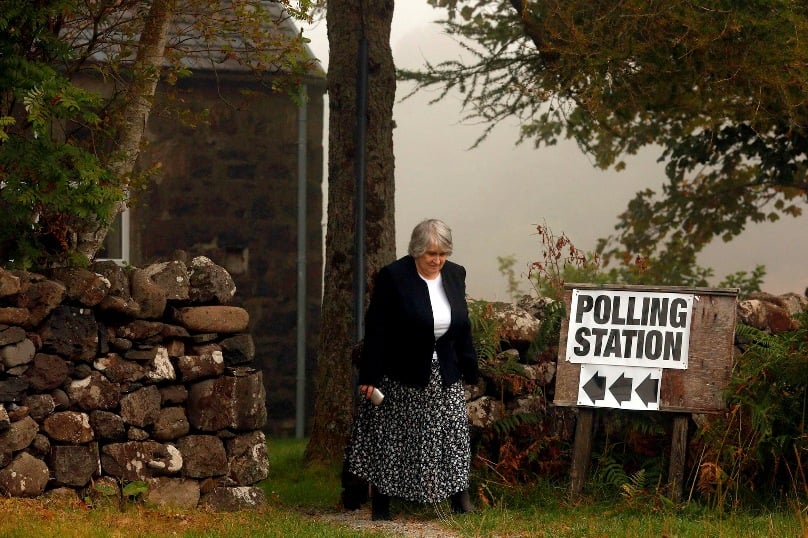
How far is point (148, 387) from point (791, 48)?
6.04 m

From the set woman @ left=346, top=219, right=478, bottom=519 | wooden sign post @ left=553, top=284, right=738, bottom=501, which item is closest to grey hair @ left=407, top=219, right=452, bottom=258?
woman @ left=346, top=219, right=478, bottom=519

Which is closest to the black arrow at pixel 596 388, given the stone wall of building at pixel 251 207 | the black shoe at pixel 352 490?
the black shoe at pixel 352 490

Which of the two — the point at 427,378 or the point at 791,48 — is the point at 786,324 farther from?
the point at 427,378

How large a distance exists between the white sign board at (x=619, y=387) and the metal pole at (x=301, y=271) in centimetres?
850

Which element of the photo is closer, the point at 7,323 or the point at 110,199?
the point at 7,323

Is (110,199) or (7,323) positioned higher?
(110,199)

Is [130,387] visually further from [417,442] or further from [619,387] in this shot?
[619,387]

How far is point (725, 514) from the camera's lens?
7621 mm

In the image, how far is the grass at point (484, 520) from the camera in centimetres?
681

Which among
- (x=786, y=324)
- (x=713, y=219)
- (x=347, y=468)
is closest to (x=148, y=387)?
(x=347, y=468)

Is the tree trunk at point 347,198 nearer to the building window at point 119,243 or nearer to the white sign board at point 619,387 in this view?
the white sign board at point 619,387

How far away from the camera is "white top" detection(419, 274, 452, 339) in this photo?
25.6 feet

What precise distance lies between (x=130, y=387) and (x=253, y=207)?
337 inches

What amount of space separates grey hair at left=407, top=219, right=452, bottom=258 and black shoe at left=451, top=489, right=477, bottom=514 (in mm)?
1656
